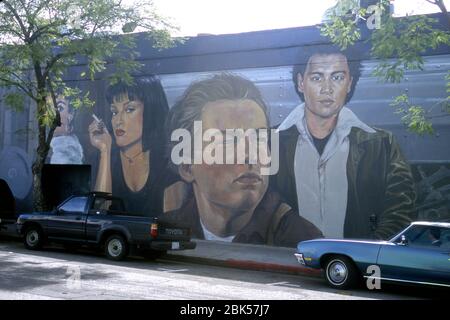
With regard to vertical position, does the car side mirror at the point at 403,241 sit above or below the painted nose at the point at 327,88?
below

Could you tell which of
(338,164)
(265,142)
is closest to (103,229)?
(265,142)

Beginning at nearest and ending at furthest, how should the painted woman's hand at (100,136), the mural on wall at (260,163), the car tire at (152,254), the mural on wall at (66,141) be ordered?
the car tire at (152,254), the mural on wall at (260,163), the painted woman's hand at (100,136), the mural on wall at (66,141)

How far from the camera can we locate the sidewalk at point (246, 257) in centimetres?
1286

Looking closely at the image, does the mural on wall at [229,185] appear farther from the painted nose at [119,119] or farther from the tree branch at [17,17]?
the tree branch at [17,17]

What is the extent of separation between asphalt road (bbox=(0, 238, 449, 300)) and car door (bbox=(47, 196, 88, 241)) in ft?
1.86

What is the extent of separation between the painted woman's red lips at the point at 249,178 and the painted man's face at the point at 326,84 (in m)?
2.45

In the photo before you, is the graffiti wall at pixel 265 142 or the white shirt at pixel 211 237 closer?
the graffiti wall at pixel 265 142

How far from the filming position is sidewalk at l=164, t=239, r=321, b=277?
12.9 m

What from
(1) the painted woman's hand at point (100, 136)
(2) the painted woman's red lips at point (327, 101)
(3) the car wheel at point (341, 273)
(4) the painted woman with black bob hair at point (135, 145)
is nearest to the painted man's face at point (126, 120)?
(4) the painted woman with black bob hair at point (135, 145)

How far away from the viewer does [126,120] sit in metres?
18.8

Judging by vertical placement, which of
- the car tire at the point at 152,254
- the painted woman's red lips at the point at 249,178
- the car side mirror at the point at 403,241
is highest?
the painted woman's red lips at the point at 249,178

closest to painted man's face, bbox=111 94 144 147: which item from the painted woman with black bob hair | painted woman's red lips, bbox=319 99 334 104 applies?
the painted woman with black bob hair

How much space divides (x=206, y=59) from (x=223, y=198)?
430cm

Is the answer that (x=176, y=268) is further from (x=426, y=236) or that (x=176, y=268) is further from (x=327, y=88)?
(x=327, y=88)
